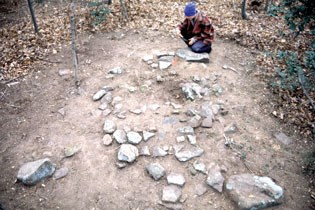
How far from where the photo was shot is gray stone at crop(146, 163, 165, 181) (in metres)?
4.02

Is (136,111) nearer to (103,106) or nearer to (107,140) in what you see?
(103,106)

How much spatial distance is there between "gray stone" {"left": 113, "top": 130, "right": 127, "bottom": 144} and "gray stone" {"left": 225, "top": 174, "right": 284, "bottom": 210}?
1.72 meters

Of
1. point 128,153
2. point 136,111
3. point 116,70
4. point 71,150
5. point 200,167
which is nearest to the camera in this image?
point 200,167

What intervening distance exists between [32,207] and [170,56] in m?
3.98

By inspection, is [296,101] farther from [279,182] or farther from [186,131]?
[186,131]

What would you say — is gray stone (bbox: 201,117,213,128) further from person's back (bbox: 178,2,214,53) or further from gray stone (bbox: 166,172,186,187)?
person's back (bbox: 178,2,214,53)

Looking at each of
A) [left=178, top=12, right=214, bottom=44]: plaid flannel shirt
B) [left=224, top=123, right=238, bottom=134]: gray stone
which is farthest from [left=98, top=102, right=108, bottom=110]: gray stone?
[left=178, top=12, right=214, bottom=44]: plaid flannel shirt

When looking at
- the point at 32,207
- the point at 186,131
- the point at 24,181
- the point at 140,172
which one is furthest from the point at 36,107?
the point at 186,131

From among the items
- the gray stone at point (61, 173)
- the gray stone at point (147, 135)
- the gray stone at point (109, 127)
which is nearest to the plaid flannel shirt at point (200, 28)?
the gray stone at point (147, 135)

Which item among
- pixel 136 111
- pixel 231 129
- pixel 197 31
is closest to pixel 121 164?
pixel 136 111

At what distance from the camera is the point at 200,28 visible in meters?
6.00

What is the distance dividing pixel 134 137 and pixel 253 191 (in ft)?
6.34

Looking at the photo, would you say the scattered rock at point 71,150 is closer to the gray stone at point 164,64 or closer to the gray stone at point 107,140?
the gray stone at point 107,140

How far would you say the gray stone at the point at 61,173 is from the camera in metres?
4.12
